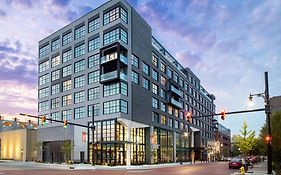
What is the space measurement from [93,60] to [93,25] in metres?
7.97

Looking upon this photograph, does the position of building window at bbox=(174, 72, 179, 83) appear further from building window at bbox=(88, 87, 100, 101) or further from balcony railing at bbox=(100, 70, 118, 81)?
balcony railing at bbox=(100, 70, 118, 81)

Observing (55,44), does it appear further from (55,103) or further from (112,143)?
(112,143)

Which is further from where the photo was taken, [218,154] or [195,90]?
[218,154]

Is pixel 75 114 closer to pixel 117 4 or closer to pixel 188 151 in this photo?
pixel 117 4

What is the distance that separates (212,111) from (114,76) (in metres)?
103

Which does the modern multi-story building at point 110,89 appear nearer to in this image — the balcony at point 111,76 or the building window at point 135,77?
the building window at point 135,77

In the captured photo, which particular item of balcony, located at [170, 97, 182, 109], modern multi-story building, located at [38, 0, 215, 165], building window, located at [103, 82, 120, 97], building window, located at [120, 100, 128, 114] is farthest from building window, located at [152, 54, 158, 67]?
building window, located at [120, 100, 128, 114]

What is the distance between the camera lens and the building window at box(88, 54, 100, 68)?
237 ft

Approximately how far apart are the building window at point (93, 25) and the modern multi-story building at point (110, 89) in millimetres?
224

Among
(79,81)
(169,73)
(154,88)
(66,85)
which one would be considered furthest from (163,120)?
(66,85)

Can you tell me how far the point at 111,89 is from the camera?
67750mm

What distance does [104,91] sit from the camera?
227ft

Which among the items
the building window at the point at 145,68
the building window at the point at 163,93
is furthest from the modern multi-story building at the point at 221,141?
the building window at the point at 145,68

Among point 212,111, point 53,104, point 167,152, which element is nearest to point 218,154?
point 212,111
